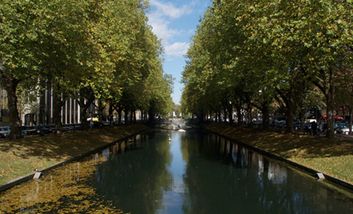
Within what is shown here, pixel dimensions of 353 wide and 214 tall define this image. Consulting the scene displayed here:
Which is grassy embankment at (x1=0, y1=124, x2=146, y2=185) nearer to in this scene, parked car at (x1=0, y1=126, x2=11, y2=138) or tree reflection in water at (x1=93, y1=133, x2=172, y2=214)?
tree reflection in water at (x1=93, y1=133, x2=172, y2=214)

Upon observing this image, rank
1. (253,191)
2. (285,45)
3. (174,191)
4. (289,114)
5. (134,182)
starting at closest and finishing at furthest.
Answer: (174,191) < (253,191) < (134,182) < (285,45) < (289,114)

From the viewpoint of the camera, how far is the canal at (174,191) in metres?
15.5

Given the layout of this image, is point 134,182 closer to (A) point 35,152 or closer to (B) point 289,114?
(A) point 35,152

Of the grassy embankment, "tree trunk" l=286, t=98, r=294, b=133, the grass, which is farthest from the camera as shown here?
"tree trunk" l=286, t=98, r=294, b=133

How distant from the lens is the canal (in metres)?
15.5

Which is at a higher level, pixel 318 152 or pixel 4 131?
pixel 4 131

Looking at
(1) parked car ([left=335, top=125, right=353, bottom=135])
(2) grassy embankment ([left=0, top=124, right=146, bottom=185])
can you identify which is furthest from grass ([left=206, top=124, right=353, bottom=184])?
(1) parked car ([left=335, top=125, right=353, bottom=135])

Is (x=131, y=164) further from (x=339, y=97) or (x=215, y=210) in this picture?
(x=339, y=97)

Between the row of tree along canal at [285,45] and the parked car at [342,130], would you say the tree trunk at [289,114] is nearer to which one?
the row of tree along canal at [285,45]

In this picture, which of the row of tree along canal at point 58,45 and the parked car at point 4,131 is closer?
the row of tree along canal at point 58,45

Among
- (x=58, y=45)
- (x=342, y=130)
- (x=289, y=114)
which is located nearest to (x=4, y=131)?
(x=58, y=45)

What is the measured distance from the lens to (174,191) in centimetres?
1906

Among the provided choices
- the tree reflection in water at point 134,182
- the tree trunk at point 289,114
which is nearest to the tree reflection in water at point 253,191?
the tree reflection in water at point 134,182

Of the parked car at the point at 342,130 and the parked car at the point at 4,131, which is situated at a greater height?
the parked car at the point at 4,131
